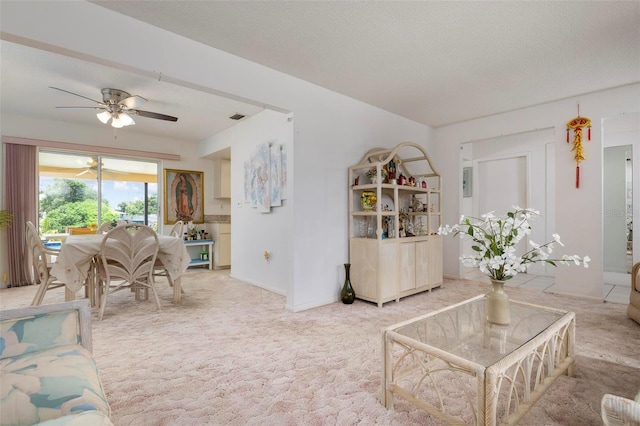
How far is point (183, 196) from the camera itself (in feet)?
19.1

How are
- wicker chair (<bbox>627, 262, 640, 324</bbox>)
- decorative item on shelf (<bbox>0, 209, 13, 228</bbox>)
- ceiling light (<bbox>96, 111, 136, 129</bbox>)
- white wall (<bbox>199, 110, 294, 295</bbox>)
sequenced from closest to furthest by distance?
1. wicker chair (<bbox>627, 262, 640, 324</bbox>)
2. ceiling light (<bbox>96, 111, 136, 129</bbox>)
3. white wall (<bbox>199, 110, 294, 295</bbox>)
4. decorative item on shelf (<bbox>0, 209, 13, 228</bbox>)

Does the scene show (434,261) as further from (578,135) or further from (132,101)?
(132,101)

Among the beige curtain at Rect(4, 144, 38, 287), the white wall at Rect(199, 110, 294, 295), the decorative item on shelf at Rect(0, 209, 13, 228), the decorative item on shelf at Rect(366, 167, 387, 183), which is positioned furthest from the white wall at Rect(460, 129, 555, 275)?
the decorative item on shelf at Rect(0, 209, 13, 228)

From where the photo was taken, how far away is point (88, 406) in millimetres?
920

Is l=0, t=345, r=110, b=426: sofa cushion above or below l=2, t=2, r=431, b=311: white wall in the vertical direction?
below

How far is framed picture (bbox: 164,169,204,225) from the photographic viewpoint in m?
5.66

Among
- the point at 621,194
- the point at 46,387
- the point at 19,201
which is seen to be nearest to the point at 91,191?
the point at 19,201

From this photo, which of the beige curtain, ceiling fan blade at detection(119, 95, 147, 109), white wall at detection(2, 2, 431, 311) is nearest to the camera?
white wall at detection(2, 2, 431, 311)

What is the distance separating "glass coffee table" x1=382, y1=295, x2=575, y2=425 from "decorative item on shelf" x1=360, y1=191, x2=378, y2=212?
172cm

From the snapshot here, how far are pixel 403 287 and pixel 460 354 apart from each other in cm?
215

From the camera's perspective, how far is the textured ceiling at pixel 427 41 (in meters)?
2.11

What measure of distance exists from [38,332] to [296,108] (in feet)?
8.77

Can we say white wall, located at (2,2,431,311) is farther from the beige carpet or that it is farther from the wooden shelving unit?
the beige carpet

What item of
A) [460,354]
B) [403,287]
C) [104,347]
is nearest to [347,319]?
[403,287]
